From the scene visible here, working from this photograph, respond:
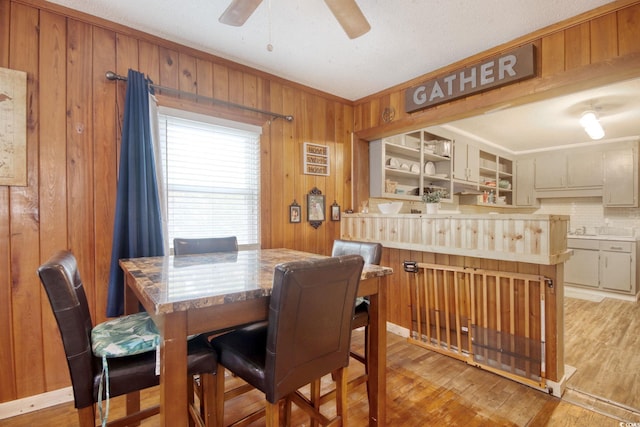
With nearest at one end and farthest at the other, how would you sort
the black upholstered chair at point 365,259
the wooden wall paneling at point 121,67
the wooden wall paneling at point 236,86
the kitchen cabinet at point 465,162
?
1. the black upholstered chair at point 365,259
2. the wooden wall paneling at point 121,67
3. the wooden wall paneling at point 236,86
4. the kitchen cabinet at point 465,162

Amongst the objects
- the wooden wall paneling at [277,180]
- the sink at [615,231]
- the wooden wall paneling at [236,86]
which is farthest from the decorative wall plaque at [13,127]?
the sink at [615,231]

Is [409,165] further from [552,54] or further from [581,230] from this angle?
[581,230]

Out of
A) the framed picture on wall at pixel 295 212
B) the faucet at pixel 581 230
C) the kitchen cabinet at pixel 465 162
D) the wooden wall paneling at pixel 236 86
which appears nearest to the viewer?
the wooden wall paneling at pixel 236 86

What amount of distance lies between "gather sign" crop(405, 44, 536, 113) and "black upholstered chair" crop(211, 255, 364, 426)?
6.53 feet

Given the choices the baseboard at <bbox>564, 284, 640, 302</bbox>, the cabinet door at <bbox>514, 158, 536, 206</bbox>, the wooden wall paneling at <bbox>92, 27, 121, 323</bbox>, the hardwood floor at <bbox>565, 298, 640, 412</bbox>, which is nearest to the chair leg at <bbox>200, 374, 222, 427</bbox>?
the wooden wall paneling at <bbox>92, 27, 121, 323</bbox>

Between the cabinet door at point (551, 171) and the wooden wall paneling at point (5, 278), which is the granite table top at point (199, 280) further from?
the cabinet door at point (551, 171)

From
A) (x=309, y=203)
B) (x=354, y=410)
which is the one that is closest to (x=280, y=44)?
(x=309, y=203)

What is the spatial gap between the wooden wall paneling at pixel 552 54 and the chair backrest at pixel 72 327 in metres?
2.89

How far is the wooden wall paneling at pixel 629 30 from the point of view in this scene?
5.82ft

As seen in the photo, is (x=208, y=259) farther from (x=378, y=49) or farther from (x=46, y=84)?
(x=378, y=49)

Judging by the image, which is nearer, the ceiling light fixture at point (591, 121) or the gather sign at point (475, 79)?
the gather sign at point (475, 79)

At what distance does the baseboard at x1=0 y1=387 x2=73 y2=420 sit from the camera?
182 centimetres

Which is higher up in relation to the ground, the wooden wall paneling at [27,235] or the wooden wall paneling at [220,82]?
the wooden wall paneling at [220,82]

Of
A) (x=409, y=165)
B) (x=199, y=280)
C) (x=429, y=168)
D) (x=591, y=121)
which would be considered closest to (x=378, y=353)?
(x=199, y=280)
